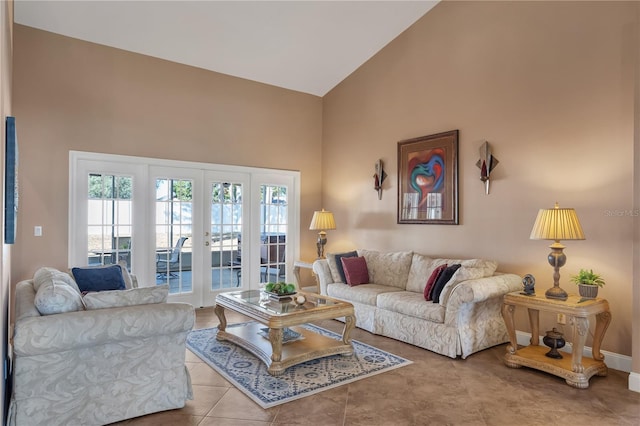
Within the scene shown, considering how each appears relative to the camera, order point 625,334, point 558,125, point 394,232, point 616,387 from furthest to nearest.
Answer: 1. point 394,232
2. point 558,125
3. point 625,334
4. point 616,387

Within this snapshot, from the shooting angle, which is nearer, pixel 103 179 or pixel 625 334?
pixel 625 334

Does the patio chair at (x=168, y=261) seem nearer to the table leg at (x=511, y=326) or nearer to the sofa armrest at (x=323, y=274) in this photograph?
the sofa armrest at (x=323, y=274)

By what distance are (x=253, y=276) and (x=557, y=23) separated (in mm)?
5050

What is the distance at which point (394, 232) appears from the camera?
584cm

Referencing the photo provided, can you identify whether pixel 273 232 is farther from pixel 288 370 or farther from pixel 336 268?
pixel 288 370

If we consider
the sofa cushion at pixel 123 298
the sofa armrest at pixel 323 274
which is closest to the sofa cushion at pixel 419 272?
the sofa armrest at pixel 323 274

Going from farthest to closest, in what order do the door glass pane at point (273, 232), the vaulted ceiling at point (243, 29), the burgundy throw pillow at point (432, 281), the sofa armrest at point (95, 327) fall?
the door glass pane at point (273, 232)
the vaulted ceiling at point (243, 29)
the burgundy throw pillow at point (432, 281)
the sofa armrest at point (95, 327)

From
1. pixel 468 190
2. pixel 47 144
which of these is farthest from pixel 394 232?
pixel 47 144

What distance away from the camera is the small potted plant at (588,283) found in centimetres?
347

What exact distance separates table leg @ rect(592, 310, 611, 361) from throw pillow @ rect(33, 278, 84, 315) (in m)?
4.00

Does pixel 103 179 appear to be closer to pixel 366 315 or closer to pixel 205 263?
pixel 205 263

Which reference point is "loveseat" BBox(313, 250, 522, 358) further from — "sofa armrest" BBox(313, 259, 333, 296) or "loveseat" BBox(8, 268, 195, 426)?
"loveseat" BBox(8, 268, 195, 426)

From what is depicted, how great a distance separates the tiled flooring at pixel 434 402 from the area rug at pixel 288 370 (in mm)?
80

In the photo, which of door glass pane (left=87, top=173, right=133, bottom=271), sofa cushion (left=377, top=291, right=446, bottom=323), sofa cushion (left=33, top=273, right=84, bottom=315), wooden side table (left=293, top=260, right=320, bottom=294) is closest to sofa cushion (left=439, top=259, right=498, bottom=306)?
sofa cushion (left=377, top=291, right=446, bottom=323)
